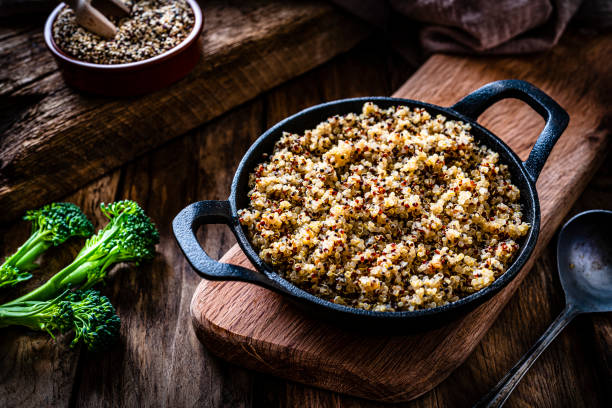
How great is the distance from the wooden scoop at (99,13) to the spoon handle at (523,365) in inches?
77.0

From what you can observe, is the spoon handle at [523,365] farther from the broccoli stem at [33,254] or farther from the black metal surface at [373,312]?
the broccoli stem at [33,254]

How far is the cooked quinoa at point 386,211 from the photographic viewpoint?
55.6 inches

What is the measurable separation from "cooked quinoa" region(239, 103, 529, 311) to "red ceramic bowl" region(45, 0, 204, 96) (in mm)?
714

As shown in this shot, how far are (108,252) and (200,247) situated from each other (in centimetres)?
61

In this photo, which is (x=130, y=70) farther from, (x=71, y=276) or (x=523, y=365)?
(x=523, y=365)

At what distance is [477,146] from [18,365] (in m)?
1.73

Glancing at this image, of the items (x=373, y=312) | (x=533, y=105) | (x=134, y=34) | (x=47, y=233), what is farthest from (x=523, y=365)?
(x=134, y=34)

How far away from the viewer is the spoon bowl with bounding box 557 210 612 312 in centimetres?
176

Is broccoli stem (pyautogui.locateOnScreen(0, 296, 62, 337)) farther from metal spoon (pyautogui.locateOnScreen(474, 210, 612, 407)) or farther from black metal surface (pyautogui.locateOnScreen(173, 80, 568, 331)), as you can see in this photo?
metal spoon (pyautogui.locateOnScreen(474, 210, 612, 407))

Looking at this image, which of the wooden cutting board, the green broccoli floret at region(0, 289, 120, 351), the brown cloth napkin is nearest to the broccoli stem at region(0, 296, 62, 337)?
the green broccoli floret at region(0, 289, 120, 351)

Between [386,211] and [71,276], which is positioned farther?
[71,276]

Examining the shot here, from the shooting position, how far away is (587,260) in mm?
1860

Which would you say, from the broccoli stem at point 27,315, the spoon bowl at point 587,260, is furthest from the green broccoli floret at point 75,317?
the spoon bowl at point 587,260

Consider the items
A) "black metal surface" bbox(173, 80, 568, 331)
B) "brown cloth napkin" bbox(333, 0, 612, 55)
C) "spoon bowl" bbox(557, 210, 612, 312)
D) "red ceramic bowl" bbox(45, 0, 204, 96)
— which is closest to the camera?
"black metal surface" bbox(173, 80, 568, 331)
